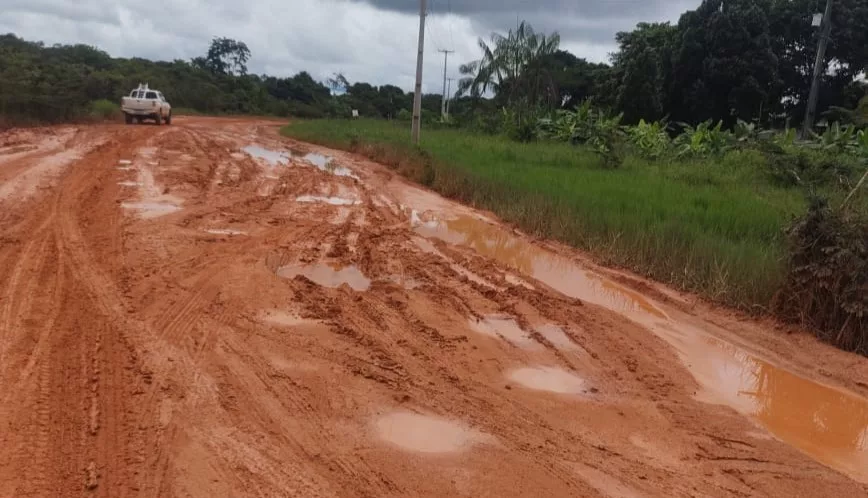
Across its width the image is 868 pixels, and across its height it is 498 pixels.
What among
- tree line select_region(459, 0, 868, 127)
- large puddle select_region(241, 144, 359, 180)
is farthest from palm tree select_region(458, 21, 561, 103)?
large puddle select_region(241, 144, 359, 180)

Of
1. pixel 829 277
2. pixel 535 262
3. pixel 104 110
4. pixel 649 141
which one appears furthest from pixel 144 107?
pixel 829 277

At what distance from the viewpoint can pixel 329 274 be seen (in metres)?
8.46

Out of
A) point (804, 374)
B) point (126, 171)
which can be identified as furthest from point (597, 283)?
point (126, 171)

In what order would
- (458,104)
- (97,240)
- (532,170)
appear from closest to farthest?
1. (97,240)
2. (532,170)
3. (458,104)

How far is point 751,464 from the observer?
451 cm

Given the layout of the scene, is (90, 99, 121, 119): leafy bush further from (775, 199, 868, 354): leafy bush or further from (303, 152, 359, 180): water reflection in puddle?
(775, 199, 868, 354): leafy bush

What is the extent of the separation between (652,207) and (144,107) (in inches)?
1150

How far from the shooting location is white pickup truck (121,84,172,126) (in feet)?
115

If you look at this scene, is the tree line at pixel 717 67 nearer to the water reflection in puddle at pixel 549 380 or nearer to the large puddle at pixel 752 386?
the large puddle at pixel 752 386

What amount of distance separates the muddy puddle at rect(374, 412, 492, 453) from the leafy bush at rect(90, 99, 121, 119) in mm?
36609

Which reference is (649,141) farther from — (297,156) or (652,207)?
(652,207)

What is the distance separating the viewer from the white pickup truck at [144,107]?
35.0 metres

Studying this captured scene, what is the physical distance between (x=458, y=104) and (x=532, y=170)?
49.3 metres

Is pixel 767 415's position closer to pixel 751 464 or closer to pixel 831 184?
pixel 751 464
